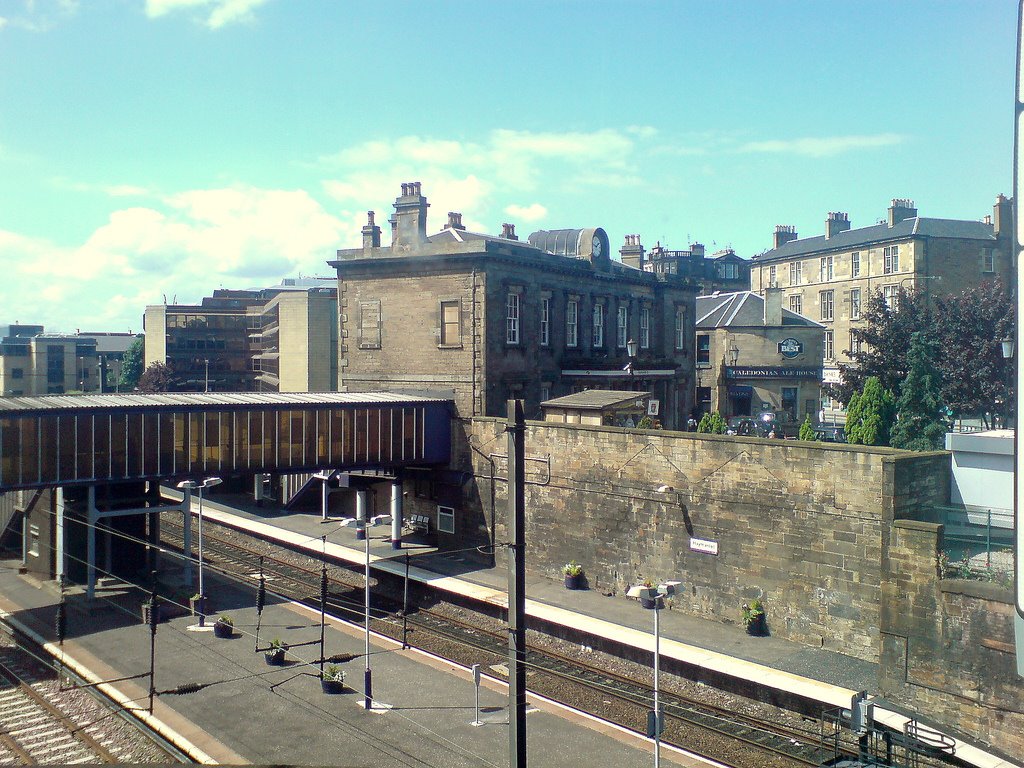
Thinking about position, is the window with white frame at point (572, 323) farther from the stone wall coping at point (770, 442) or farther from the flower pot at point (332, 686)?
the flower pot at point (332, 686)

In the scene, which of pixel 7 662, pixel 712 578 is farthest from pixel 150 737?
pixel 712 578

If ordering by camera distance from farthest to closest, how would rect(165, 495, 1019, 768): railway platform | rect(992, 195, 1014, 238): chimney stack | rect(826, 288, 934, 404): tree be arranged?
1. rect(992, 195, 1014, 238): chimney stack
2. rect(826, 288, 934, 404): tree
3. rect(165, 495, 1019, 768): railway platform

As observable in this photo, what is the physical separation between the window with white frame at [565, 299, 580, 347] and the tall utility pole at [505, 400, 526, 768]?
2752cm

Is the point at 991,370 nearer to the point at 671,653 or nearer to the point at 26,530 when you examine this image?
the point at 671,653

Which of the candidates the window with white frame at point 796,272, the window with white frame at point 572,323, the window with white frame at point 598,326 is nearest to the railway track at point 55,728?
the window with white frame at point 572,323

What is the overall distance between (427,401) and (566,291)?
31.9 ft

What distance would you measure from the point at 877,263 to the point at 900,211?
4704mm

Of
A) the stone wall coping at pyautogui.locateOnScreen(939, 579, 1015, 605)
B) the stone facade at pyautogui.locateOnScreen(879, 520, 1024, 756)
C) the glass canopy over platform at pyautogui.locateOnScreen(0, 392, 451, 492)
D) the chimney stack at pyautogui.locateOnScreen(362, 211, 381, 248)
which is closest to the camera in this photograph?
the stone facade at pyautogui.locateOnScreen(879, 520, 1024, 756)

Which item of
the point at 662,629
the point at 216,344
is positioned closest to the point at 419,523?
the point at 662,629

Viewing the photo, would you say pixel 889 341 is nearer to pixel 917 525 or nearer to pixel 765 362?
pixel 765 362

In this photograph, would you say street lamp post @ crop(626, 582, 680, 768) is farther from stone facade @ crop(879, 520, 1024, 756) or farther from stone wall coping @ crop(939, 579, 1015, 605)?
stone wall coping @ crop(939, 579, 1015, 605)

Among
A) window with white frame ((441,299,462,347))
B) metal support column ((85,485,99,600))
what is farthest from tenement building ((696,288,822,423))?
metal support column ((85,485,99,600))

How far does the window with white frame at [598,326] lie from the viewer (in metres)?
41.7

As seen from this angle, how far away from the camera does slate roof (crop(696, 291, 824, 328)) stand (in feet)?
170
